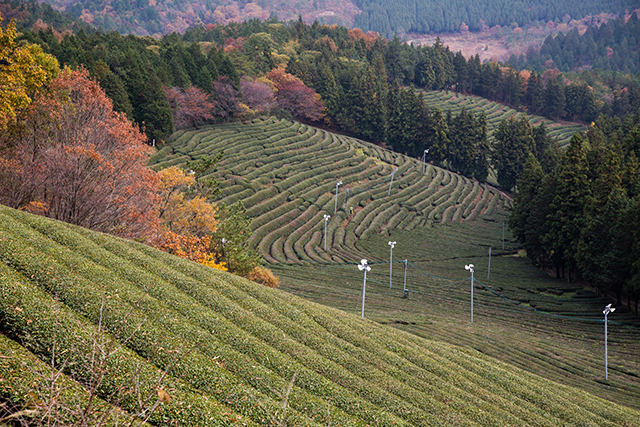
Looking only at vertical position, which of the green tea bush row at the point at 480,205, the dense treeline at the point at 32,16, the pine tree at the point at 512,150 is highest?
the dense treeline at the point at 32,16

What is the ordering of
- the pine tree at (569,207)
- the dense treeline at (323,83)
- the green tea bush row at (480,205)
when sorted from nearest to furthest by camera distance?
the pine tree at (569,207), the dense treeline at (323,83), the green tea bush row at (480,205)

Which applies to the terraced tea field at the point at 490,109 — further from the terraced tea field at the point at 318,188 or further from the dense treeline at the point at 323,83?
the terraced tea field at the point at 318,188

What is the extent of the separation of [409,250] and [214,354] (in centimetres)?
4594

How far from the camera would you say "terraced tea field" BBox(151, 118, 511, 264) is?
55906 millimetres

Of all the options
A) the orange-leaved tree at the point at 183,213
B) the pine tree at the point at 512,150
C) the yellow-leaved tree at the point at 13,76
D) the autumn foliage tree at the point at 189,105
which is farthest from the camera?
the pine tree at the point at 512,150

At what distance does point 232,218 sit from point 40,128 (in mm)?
13393

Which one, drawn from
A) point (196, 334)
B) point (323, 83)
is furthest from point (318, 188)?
point (196, 334)

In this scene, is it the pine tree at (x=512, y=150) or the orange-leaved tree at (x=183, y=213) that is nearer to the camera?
the orange-leaved tree at (x=183, y=213)

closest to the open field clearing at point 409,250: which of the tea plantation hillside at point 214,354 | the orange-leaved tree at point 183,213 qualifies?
the orange-leaved tree at point 183,213

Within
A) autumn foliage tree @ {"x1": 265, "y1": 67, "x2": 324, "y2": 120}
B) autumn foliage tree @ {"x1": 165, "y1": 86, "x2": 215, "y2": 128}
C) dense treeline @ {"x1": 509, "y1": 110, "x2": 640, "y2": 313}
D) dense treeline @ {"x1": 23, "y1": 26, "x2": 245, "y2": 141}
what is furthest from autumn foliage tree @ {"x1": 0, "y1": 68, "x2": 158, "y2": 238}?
→ autumn foliage tree @ {"x1": 265, "y1": 67, "x2": 324, "y2": 120}

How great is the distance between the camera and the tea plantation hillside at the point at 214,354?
33.6ft

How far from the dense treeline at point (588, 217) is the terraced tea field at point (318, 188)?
1733 centimetres

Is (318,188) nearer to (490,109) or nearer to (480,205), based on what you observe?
(480,205)

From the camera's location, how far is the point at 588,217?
43.3 m
